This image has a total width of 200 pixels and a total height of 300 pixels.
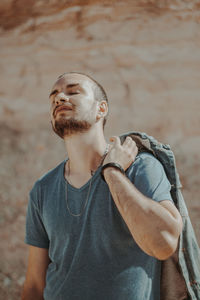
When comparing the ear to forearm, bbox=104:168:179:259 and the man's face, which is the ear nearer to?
the man's face

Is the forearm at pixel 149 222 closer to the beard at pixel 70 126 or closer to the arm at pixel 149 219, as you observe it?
the arm at pixel 149 219

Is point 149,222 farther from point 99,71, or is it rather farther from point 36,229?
point 99,71

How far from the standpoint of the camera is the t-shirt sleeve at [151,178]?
2.87ft

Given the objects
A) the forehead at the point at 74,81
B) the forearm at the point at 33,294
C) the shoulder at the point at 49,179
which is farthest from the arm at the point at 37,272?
the forehead at the point at 74,81

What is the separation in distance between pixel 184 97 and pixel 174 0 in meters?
0.67

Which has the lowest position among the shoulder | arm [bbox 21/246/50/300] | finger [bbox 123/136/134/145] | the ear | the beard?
arm [bbox 21/246/50/300]

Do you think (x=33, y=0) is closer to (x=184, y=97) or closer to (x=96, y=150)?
(x=184, y=97)

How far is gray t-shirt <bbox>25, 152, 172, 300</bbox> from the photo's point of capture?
2.98 ft

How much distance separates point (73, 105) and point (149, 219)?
0.47 m

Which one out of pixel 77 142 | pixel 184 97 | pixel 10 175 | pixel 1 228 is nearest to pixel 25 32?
pixel 10 175

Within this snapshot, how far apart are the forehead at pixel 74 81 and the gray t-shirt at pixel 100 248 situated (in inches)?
12.4

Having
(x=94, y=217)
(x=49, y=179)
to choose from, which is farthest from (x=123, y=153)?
(x=49, y=179)

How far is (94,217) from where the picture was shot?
3.18ft

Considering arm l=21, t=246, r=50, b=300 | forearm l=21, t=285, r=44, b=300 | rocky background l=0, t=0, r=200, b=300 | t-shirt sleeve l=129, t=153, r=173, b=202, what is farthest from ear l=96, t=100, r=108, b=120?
rocky background l=0, t=0, r=200, b=300
